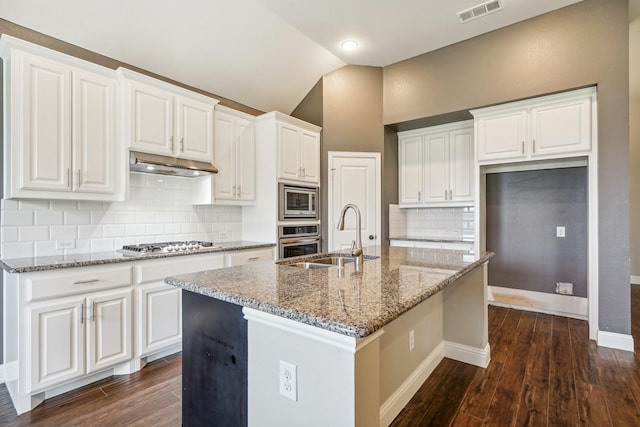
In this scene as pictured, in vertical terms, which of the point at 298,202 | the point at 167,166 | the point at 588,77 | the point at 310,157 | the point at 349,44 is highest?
the point at 349,44

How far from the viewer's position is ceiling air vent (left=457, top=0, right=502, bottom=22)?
3072mm

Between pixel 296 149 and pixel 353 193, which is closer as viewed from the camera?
pixel 296 149

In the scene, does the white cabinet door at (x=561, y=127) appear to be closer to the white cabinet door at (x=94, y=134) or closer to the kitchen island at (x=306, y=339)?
the kitchen island at (x=306, y=339)

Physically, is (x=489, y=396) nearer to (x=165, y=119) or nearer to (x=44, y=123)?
(x=165, y=119)

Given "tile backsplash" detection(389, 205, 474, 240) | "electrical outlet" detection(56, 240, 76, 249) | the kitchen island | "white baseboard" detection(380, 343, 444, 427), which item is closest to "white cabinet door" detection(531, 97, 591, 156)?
"tile backsplash" detection(389, 205, 474, 240)

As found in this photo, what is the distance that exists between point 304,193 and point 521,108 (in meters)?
2.56

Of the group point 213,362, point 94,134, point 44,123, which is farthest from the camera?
point 94,134

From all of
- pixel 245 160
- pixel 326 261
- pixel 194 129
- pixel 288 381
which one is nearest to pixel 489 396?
pixel 326 261

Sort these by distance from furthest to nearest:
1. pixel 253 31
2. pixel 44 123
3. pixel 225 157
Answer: pixel 225 157 → pixel 253 31 → pixel 44 123

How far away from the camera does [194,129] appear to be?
10.4 ft

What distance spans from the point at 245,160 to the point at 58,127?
175 centimetres

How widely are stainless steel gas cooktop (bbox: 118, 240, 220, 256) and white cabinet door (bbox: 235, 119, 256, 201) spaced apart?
86 cm

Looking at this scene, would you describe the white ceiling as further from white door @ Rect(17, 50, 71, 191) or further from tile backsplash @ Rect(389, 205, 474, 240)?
tile backsplash @ Rect(389, 205, 474, 240)

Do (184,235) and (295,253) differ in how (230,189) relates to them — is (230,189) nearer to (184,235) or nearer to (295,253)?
(184,235)
